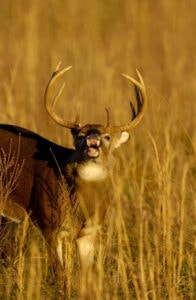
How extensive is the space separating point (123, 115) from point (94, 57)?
236cm

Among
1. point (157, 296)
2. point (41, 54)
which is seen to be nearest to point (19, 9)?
point (41, 54)

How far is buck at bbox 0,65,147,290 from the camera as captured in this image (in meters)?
6.98

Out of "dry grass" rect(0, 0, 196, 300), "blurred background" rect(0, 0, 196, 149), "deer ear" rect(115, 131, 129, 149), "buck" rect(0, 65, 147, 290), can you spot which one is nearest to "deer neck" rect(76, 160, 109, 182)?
"buck" rect(0, 65, 147, 290)

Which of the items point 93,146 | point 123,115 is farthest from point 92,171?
point 123,115

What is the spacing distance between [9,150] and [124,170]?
4.38ft

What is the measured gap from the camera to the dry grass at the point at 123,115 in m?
6.61

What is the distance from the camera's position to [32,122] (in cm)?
1009

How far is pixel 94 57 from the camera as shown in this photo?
40.2ft

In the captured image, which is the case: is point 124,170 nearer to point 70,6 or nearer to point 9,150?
point 9,150

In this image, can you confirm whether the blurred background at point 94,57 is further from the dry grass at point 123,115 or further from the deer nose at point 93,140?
the deer nose at point 93,140

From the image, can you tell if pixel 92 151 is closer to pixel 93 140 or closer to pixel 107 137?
pixel 93 140

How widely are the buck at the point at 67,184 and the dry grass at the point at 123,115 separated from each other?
0.14m

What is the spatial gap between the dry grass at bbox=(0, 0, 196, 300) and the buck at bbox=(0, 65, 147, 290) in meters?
0.14

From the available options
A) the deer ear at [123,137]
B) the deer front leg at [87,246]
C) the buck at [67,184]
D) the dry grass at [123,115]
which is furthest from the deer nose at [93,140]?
the deer front leg at [87,246]
